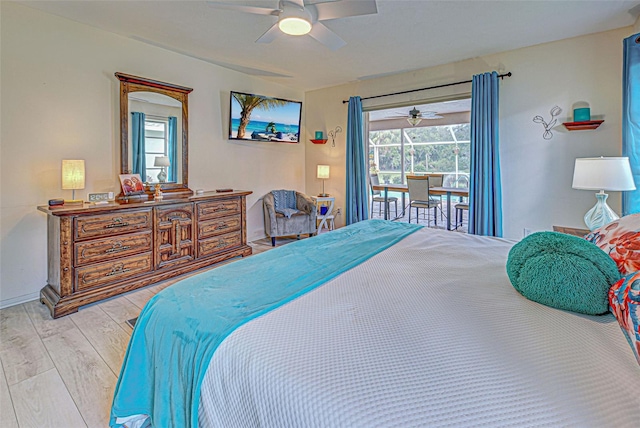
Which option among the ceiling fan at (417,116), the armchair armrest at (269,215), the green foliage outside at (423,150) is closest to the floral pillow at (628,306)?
the armchair armrest at (269,215)

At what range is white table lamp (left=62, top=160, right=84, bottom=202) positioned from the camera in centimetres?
281

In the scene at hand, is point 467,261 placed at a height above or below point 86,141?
below

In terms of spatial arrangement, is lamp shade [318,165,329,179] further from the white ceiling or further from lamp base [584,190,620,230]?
lamp base [584,190,620,230]

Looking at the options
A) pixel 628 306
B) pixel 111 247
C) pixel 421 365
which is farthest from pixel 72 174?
pixel 628 306

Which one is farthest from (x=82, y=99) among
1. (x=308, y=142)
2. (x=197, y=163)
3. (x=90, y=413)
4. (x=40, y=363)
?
(x=308, y=142)

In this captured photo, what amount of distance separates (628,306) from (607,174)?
6.61 ft

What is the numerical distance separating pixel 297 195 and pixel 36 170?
11.0 ft

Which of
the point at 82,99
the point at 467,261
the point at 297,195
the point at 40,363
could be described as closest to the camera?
the point at 467,261

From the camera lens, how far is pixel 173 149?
3.82 meters

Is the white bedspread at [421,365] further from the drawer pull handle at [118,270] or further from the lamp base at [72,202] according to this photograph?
the lamp base at [72,202]

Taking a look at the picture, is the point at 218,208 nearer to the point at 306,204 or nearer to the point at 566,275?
the point at 306,204

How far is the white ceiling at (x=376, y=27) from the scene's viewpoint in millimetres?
2725

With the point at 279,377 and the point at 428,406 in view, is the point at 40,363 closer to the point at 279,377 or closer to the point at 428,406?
the point at 279,377

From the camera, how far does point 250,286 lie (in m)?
1.37
